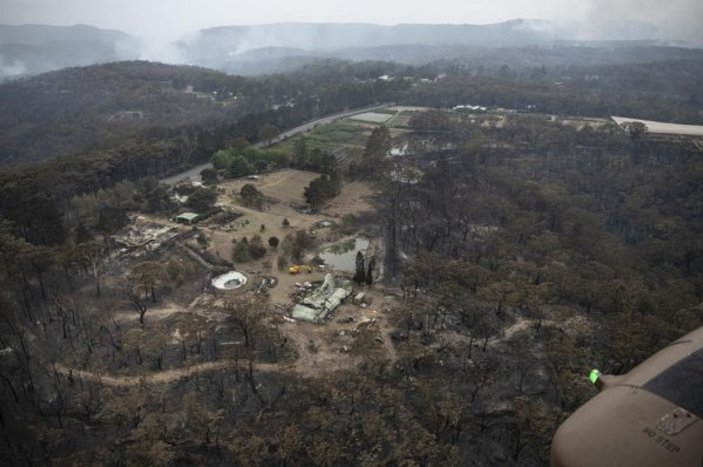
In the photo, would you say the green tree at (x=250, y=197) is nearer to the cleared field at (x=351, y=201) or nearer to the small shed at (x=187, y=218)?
the small shed at (x=187, y=218)

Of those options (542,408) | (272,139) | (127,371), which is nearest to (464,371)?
(542,408)

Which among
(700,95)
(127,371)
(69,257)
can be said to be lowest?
(127,371)

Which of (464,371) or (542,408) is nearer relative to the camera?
(542,408)

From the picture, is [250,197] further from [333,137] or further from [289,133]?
[289,133]

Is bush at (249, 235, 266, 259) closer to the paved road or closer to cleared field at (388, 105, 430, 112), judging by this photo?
the paved road

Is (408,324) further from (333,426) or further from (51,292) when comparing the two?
(51,292)

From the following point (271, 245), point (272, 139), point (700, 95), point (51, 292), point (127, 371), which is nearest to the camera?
point (127, 371)

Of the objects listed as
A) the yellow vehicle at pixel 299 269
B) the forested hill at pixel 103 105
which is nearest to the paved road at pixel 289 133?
the forested hill at pixel 103 105
